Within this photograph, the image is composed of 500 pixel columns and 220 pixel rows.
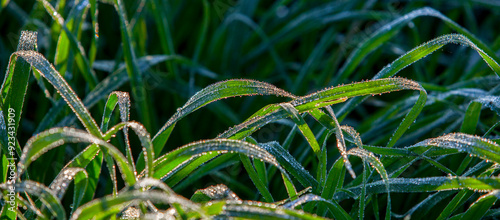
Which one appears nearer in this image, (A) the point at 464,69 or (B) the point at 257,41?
(A) the point at 464,69

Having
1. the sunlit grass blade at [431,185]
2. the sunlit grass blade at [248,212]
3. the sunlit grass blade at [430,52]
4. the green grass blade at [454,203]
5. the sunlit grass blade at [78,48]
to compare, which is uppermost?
the sunlit grass blade at [78,48]

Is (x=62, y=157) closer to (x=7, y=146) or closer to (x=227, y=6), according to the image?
(x=7, y=146)

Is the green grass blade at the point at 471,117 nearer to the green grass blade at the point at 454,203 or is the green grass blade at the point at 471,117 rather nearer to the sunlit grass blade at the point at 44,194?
the green grass blade at the point at 454,203

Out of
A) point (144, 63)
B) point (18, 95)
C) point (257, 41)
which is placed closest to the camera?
point (18, 95)

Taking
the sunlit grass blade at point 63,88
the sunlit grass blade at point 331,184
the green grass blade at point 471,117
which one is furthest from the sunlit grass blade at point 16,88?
the green grass blade at point 471,117

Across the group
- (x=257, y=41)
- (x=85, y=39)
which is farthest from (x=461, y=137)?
(x=85, y=39)

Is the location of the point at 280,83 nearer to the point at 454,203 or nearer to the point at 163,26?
the point at 163,26
